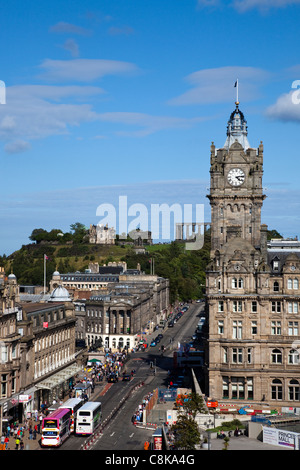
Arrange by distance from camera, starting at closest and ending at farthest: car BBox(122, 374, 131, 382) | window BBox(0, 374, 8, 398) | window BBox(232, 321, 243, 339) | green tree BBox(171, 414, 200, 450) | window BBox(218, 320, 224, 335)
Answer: green tree BBox(171, 414, 200, 450) < window BBox(0, 374, 8, 398) < window BBox(232, 321, 243, 339) < window BBox(218, 320, 224, 335) < car BBox(122, 374, 131, 382)

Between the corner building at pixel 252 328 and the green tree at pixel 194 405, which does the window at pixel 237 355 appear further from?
the green tree at pixel 194 405

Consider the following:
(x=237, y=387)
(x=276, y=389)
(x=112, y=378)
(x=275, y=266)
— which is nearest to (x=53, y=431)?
(x=237, y=387)

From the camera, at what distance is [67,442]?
8069 centimetres

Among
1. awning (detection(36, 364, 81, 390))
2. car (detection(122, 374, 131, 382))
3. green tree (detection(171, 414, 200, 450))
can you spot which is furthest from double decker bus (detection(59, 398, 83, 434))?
car (detection(122, 374, 131, 382))

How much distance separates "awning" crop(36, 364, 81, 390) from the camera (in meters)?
102

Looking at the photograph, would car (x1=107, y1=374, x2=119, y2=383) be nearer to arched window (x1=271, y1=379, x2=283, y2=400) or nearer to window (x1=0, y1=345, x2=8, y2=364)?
window (x1=0, y1=345, x2=8, y2=364)

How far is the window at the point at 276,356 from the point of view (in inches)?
3698

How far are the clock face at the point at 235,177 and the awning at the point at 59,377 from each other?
120 feet

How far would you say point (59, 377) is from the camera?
4301 inches

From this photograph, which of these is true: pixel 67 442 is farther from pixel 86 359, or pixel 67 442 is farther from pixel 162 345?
pixel 162 345

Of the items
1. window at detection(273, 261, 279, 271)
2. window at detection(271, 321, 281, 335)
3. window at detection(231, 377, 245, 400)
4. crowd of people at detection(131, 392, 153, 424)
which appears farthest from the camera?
window at detection(273, 261, 279, 271)

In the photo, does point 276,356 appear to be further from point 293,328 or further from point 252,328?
point 252,328

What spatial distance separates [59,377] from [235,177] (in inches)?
1502
